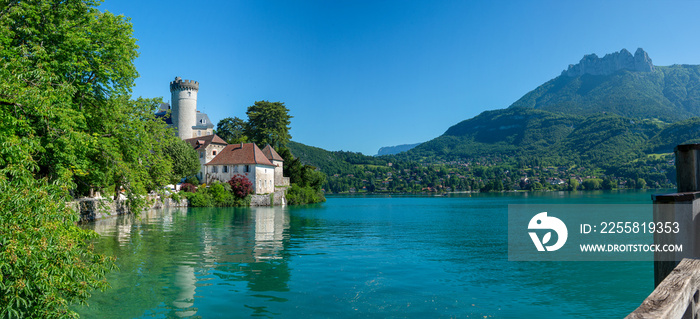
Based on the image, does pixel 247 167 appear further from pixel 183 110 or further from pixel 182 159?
pixel 183 110

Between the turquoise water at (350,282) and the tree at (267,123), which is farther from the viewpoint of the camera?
the tree at (267,123)

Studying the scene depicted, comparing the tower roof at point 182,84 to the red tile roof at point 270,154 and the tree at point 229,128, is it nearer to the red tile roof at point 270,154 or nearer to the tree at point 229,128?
the tree at point 229,128

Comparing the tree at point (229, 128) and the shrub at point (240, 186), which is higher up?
the tree at point (229, 128)

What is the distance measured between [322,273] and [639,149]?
184973mm

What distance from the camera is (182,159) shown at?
197 ft

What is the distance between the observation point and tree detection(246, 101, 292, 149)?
250 feet

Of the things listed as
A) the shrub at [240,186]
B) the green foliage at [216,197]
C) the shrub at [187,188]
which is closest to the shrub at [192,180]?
the shrub at [187,188]

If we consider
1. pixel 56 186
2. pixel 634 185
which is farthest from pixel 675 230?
pixel 634 185

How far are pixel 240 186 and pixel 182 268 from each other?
4644 cm

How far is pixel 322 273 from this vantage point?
15.0 metres

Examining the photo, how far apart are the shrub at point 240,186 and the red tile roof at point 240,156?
2.76m

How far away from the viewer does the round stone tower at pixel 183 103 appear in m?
87.7

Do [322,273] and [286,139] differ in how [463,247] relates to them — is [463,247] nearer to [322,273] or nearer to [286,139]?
[322,273]

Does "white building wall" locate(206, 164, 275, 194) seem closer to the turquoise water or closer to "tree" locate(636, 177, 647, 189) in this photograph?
the turquoise water
